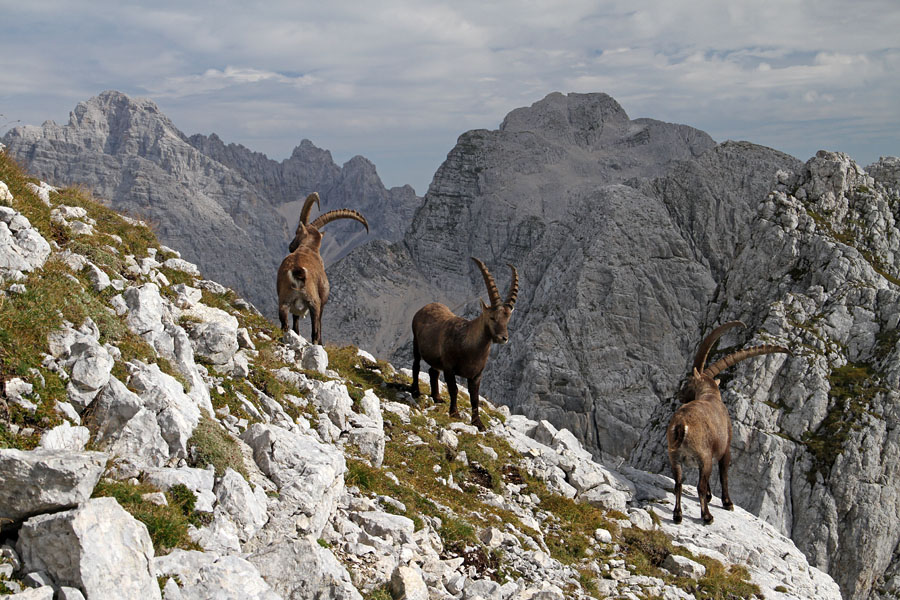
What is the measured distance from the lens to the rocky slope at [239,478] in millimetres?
6043

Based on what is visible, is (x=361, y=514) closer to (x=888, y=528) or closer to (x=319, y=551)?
(x=319, y=551)

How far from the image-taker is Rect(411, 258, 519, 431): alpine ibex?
16.9 meters

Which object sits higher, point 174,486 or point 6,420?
point 6,420

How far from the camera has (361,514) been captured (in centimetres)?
976

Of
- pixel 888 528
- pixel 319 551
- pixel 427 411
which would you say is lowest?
pixel 888 528

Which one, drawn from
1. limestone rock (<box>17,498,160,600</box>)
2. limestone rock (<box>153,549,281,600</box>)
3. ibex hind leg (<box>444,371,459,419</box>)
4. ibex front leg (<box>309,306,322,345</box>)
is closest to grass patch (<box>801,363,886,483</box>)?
ibex hind leg (<box>444,371,459,419</box>)

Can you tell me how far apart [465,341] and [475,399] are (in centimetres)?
160

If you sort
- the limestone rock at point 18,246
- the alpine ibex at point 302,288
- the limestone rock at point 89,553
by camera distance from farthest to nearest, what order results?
the alpine ibex at point 302,288 < the limestone rock at point 18,246 < the limestone rock at point 89,553

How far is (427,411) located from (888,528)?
143 feet

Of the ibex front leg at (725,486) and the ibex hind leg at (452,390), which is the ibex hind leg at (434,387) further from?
the ibex front leg at (725,486)

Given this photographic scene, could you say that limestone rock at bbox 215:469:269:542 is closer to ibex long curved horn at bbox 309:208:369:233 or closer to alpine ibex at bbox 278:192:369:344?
alpine ibex at bbox 278:192:369:344

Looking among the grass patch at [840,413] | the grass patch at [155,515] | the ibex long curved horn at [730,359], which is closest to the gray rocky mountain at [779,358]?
the grass patch at [840,413]

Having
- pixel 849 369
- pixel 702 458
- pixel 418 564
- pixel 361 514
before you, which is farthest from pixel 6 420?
pixel 849 369

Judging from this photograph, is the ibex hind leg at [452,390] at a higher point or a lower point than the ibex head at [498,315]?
lower
